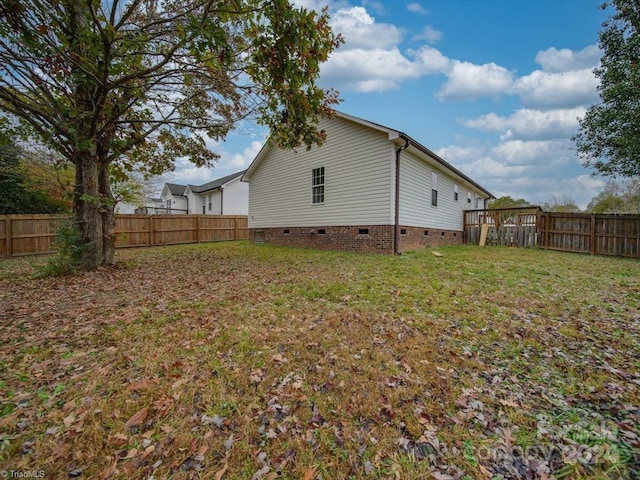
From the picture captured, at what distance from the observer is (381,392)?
2518 millimetres

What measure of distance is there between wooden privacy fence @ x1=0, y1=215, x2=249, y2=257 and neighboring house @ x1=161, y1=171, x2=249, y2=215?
4.97 metres

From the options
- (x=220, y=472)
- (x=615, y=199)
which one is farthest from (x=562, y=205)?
(x=220, y=472)

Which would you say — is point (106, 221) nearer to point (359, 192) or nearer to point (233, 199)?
point (359, 192)

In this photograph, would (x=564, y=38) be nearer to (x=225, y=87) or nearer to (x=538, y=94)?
(x=538, y=94)

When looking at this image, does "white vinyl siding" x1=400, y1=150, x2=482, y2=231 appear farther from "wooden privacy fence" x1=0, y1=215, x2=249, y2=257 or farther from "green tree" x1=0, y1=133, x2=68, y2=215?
"green tree" x1=0, y1=133, x2=68, y2=215

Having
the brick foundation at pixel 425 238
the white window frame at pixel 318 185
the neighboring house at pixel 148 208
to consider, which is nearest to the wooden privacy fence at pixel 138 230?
the neighboring house at pixel 148 208

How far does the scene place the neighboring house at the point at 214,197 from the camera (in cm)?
2420

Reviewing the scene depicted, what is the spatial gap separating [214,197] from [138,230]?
10608 mm

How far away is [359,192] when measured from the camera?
430 inches

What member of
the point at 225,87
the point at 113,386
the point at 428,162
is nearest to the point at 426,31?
the point at 428,162

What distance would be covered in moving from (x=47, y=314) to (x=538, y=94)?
72.3 ft

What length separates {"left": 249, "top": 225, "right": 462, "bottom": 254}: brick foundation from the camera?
10.4 metres

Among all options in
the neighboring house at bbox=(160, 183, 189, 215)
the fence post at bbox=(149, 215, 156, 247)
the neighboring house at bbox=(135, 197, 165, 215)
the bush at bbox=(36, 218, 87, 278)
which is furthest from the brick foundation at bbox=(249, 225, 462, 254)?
the neighboring house at bbox=(160, 183, 189, 215)

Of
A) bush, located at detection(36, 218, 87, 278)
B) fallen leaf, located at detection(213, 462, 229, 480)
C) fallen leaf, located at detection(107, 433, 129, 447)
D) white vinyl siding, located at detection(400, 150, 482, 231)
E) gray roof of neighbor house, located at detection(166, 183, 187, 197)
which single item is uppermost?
gray roof of neighbor house, located at detection(166, 183, 187, 197)
